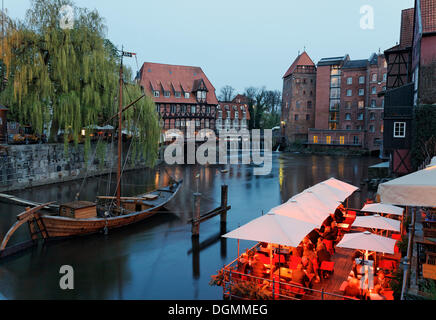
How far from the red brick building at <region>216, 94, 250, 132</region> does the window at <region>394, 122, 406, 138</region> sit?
50.5 metres

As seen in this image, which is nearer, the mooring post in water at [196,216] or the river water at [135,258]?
the river water at [135,258]

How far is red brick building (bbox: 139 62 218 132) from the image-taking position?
53.5 metres

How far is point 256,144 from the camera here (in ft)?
273

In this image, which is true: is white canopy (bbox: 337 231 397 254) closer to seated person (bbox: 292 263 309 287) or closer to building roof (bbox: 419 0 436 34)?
seated person (bbox: 292 263 309 287)

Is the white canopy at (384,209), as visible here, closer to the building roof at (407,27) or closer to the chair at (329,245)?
the chair at (329,245)

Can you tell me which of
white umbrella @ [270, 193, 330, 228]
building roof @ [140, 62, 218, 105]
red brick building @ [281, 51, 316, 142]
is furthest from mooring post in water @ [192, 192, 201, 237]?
red brick building @ [281, 51, 316, 142]

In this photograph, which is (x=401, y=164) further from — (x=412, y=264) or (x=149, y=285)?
(x=149, y=285)

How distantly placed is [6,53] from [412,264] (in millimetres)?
26060

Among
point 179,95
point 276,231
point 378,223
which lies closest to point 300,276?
point 276,231

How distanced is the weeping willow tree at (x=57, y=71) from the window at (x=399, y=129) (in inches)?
725

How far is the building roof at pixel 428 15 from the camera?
890 inches

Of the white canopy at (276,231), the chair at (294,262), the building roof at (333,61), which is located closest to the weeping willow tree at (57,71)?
the white canopy at (276,231)
